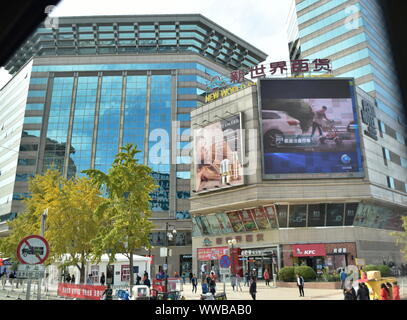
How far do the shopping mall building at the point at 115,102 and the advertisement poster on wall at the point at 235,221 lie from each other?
20.7m

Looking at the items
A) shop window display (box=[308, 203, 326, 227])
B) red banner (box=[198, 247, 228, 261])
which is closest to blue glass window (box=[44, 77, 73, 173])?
red banner (box=[198, 247, 228, 261])

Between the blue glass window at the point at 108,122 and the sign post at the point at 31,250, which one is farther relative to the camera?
the blue glass window at the point at 108,122

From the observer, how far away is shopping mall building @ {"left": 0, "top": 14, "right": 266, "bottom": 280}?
211 ft

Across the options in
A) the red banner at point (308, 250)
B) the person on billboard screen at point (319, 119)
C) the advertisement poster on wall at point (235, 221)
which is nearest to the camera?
the red banner at point (308, 250)

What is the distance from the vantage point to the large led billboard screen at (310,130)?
39156mm

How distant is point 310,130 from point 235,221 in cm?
1443

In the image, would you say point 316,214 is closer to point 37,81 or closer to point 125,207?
point 125,207

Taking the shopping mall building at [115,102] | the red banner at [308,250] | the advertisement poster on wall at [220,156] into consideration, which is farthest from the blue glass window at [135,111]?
the red banner at [308,250]

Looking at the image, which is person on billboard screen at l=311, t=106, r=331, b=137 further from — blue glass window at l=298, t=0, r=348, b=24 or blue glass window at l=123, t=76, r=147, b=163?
blue glass window at l=123, t=76, r=147, b=163

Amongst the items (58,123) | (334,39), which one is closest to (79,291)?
(334,39)

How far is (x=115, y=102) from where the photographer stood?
225ft

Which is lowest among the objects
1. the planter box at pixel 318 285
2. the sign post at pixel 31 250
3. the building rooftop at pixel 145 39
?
the planter box at pixel 318 285

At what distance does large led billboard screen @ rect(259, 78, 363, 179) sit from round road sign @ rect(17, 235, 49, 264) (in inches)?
1298

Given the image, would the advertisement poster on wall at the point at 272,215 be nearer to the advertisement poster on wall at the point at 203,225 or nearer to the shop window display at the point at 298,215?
the shop window display at the point at 298,215
